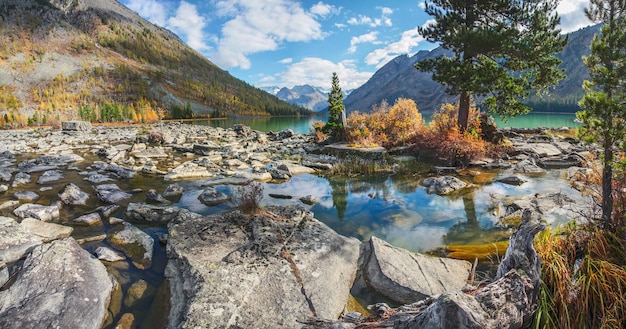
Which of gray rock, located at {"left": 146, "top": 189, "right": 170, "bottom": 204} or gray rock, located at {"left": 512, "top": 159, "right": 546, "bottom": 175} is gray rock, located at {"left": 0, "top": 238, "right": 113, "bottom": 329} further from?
gray rock, located at {"left": 512, "top": 159, "right": 546, "bottom": 175}

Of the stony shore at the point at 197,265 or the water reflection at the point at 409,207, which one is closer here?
the stony shore at the point at 197,265

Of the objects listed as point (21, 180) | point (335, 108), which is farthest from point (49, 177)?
point (335, 108)

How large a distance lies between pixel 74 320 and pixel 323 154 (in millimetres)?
17451

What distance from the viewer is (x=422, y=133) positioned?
19266 mm

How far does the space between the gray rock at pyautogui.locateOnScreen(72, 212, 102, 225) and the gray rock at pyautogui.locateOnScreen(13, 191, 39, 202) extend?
2.95 metres

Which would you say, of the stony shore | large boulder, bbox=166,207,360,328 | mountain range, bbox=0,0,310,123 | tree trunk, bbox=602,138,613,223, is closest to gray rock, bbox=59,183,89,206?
the stony shore

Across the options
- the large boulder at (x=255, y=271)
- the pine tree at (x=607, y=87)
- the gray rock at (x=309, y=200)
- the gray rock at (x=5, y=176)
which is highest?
the pine tree at (x=607, y=87)

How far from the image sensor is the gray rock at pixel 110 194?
9.36 m

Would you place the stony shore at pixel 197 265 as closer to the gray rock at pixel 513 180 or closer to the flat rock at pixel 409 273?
the flat rock at pixel 409 273

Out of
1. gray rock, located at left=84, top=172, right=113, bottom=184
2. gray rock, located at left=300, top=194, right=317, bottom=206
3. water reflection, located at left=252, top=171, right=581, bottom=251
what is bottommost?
water reflection, located at left=252, top=171, right=581, bottom=251

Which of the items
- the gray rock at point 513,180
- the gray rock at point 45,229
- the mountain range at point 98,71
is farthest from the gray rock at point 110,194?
the mountain range at point 98,71

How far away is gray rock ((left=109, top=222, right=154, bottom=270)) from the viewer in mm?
5844

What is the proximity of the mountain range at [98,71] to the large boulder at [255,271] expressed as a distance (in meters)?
63.3

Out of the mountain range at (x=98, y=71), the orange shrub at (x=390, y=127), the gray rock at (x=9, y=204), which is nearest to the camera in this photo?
the gray rock at (x=9, y=204)
